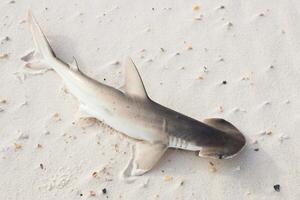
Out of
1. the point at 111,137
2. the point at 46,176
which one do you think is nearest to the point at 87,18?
the point at 111,137

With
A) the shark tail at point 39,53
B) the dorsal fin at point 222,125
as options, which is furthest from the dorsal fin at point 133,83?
the shark tail at point 39,53

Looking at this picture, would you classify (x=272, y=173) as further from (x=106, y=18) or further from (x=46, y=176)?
(x=106, y=18)

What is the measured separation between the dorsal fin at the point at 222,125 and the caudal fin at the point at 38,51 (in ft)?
4.35

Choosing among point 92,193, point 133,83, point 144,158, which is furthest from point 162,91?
point 92,193

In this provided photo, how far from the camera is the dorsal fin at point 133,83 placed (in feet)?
11.7

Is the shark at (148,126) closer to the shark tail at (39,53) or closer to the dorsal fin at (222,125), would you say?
the dorsal fin at (222,125)

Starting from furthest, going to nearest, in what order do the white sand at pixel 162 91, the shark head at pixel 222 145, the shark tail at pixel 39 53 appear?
the shark tail at pixel 39 53 → the white sand at pixel 162 91 → the shark head at pixel 222 145

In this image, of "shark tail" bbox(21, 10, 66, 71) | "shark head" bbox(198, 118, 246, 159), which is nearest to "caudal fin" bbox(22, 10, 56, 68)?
"shark tail" bbox(21, 10, 66, 71)

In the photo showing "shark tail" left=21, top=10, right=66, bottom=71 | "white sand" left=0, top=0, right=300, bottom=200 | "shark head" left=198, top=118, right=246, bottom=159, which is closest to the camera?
"shark head" left=198, top=118, right=246, bottom=159

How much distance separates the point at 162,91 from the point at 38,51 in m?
1.10

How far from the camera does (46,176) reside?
3613 mm

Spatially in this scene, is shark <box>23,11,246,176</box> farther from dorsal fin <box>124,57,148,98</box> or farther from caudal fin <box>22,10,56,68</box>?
caudal fin <box>22,10,56,68</box>

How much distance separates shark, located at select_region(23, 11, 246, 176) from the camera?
11.5ft

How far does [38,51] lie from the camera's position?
4.26 meters
